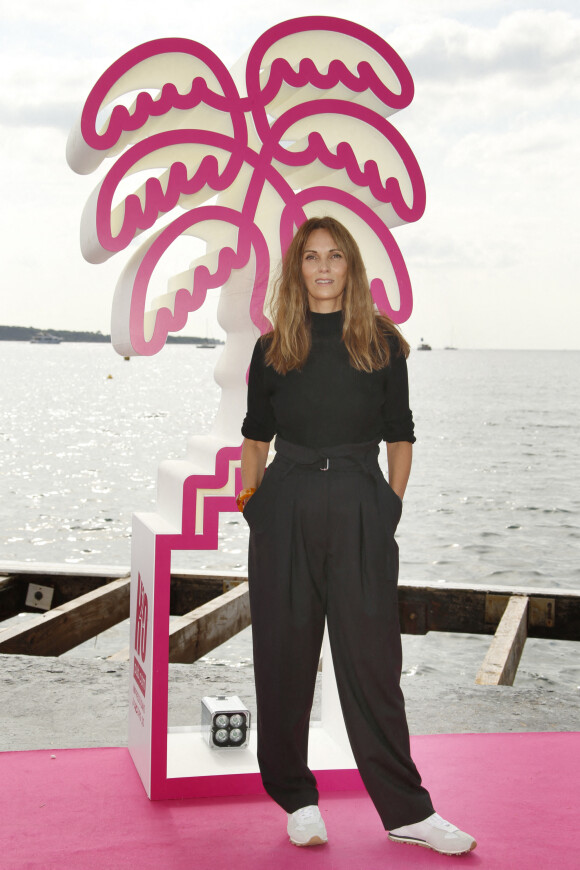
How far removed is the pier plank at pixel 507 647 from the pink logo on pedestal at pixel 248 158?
2.15m

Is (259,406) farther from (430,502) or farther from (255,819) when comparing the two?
(430,502)

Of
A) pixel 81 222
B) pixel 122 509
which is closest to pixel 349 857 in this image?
pixel 81 222

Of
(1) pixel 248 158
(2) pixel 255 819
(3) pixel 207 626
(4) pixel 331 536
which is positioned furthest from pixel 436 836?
(3) pixel 207 626

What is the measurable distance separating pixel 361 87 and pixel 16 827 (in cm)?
264

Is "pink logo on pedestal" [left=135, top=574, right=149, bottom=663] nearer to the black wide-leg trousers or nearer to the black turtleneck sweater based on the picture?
the black wide-leg trousers

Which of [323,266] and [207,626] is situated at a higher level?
[323,266]

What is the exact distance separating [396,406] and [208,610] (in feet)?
10.00

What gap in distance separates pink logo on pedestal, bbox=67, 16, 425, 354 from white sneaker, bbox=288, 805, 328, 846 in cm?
149

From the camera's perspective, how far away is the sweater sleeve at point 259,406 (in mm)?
3049

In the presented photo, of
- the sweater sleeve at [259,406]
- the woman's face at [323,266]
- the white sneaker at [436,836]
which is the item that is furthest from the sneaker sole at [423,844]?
the woman's face at [323,266]

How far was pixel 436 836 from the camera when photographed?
2875mm

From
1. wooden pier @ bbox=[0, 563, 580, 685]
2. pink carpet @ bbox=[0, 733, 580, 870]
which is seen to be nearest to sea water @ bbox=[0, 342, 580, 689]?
wooden pier @ bbox=[0, 563, 580, 685]

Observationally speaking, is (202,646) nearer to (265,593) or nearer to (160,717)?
(160,717)

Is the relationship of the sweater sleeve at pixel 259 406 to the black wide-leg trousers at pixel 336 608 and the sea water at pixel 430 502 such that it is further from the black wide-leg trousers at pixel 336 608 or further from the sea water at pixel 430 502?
the sea water at pixel 430 502
